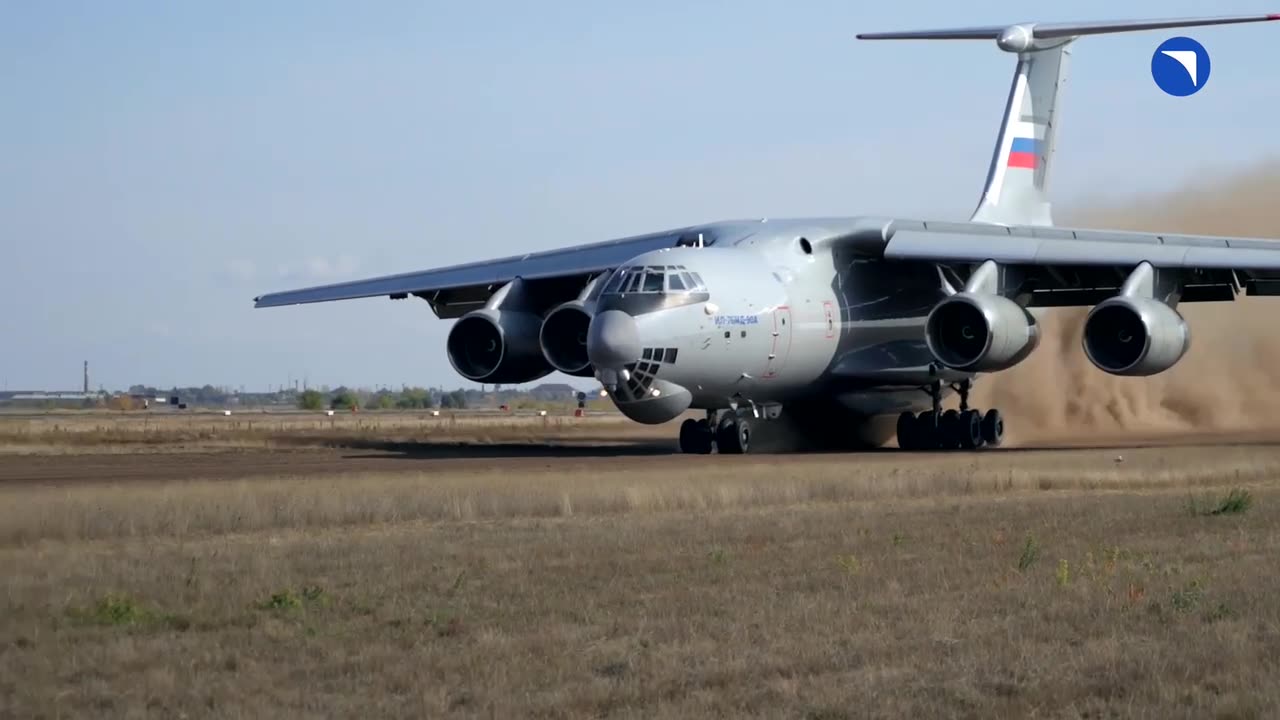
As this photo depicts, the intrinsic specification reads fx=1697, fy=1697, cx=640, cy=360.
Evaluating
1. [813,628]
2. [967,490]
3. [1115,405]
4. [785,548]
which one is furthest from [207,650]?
[1115,405]

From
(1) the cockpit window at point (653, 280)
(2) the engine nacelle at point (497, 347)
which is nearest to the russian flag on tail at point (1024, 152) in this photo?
(2) the engine nacelle at point (497, 347)

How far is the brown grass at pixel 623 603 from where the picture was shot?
7.07 metres

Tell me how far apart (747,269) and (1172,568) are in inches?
579

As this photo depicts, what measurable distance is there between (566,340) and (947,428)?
658cm

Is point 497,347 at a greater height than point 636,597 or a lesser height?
greater

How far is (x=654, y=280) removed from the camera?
23.7 m

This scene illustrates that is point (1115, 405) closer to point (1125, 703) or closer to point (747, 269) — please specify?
point (747, 269)

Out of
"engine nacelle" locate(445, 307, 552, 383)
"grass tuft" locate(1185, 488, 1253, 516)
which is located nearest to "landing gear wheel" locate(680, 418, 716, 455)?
"engine nacelle" locate(445, 307, 552, 383)

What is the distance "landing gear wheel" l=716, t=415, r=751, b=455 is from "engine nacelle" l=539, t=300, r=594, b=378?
2.19 metres

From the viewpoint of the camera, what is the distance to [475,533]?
1366 cm

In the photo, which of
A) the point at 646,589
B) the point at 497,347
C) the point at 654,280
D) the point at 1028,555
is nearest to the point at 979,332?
the point at 654,280

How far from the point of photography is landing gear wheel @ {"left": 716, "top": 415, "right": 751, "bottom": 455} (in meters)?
25.9

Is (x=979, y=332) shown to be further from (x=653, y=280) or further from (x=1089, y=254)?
(x=653, y=280)

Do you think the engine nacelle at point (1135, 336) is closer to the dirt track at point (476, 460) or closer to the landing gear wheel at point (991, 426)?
the dirt track at point (476, 460)
